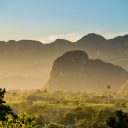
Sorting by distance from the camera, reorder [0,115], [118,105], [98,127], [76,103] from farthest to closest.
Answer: [76,103], [118,105], [98,127], [0,115]

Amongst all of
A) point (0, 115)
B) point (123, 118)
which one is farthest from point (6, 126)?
point (123, 118)

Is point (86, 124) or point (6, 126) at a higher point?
point (6, 126)

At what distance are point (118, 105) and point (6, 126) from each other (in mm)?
119378

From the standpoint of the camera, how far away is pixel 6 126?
2105 cm

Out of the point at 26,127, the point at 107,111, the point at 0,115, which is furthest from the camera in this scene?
the point at 107,111

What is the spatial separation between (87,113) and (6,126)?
72788mm

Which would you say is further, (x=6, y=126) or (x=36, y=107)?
(x=36, y=107)

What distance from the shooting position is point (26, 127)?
19969 mm

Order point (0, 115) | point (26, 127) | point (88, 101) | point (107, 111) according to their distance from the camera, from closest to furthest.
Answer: point (26, 127) → point (0, 115) → point (107, 111) → point (88, 101)

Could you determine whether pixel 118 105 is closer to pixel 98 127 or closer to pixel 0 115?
pixel 98 127

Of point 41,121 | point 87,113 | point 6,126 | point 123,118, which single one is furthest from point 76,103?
point 6,126

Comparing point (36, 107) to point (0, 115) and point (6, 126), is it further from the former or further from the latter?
point (6, 126)

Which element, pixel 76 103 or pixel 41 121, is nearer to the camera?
pixel 41 121

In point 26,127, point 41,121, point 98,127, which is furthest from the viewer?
point 41,121
